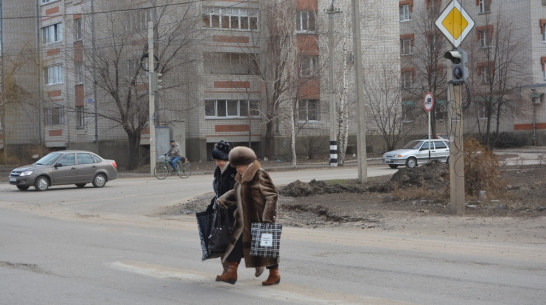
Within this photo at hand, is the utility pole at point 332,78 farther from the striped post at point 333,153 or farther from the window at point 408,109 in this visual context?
the window at point 408,109

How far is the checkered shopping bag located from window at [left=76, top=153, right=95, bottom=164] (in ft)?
66.9

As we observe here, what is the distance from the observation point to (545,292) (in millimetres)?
7430

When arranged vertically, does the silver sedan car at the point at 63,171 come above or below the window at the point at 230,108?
below

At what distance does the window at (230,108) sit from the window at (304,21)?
5675 mm

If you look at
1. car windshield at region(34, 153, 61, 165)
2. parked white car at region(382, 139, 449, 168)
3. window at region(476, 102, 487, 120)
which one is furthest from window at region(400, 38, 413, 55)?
car windshield at region(34, 153, 61, 165)

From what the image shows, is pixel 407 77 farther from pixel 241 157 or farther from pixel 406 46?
pixel 241 157

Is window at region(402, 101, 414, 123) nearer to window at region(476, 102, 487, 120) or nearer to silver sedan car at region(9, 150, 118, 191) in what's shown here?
window at region(476, 102, 487, 120)

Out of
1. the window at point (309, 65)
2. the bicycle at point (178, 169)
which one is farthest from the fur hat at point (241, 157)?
the window at point (309, 65)

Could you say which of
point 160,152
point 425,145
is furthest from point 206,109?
point 425,145

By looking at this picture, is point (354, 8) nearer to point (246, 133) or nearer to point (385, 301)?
point (385, 301)

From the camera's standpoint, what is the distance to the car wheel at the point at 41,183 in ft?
84.2

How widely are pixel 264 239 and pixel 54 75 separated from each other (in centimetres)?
4754

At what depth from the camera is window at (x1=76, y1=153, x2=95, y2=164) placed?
1056 inches

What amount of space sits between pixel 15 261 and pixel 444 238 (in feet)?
22.5
